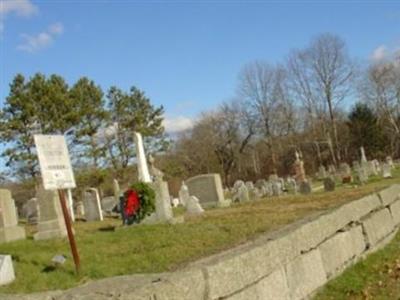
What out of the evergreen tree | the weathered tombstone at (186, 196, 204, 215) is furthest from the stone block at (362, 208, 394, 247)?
the evergreen tree

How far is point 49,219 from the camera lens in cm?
1639

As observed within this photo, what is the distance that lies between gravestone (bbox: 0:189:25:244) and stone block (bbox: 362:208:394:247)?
11.5 metres

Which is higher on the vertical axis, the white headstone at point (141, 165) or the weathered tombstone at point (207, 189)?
the white headstone at point (141, 165)

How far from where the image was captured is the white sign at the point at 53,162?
11.0 m

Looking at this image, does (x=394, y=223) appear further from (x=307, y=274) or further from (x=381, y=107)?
(x=381, y=107)

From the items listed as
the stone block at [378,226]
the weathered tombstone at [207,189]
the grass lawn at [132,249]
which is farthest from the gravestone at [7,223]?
the stone block at [378,226]

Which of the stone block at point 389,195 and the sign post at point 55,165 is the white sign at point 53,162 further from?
the stone block at point 389,195

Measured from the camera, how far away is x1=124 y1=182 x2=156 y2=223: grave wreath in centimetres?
1549

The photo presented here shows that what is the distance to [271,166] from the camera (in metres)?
74.7

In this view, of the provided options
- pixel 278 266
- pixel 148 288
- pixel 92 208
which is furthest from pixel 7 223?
pixel 148 288

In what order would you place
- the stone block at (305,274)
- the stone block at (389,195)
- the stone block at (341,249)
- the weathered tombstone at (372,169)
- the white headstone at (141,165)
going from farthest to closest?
the weathered tombstone at (372,169), the white headstone at (141,165), the stone block at (389,195), the stone block at (341,249), the stone block at (305,274)

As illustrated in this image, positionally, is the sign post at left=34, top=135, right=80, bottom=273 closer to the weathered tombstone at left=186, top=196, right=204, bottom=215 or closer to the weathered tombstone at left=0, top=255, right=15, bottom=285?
the weathered tombstone at left=0, top=255, right=15, bottom=285

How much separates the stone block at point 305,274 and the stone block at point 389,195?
3408 mm

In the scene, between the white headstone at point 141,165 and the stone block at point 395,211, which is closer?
the stone block at point 395,211
